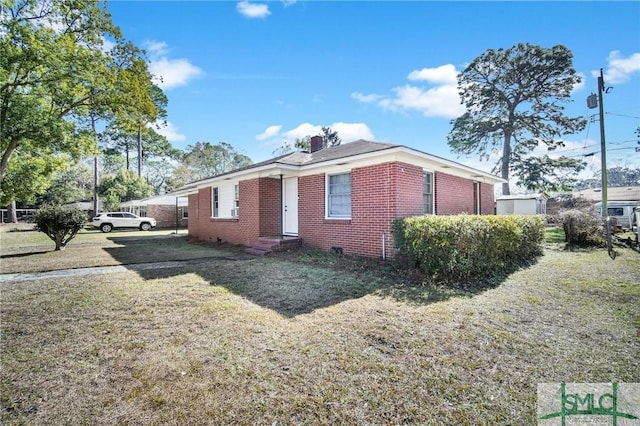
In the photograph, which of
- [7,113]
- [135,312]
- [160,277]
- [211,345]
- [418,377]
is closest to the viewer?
[418,377]

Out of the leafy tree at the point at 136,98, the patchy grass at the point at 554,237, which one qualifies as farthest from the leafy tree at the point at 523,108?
the leafy tree at the point at 136,98

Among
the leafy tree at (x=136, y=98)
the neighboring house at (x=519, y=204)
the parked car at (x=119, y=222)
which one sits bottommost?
the parked car at (x=119, y=222)

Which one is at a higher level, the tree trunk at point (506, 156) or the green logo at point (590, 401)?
the tree trunk at point (506, 156)

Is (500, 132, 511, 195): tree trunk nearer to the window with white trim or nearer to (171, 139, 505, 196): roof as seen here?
(171, 139, 505, 196): roof

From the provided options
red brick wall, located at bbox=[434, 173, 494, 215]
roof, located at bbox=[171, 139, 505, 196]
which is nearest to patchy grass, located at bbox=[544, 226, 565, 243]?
red brick wall, located at bbox=[434, 173, 494, 215]

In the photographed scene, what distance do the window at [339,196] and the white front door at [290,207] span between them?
1634 millimetres

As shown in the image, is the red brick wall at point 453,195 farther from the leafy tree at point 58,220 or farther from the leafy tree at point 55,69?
the leafy tree at point 55,69

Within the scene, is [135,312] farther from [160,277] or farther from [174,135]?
[174,135]

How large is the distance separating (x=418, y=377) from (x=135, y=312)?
416 cm

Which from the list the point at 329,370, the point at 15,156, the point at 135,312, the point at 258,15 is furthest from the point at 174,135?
the point at 329,370

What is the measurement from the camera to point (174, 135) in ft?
147

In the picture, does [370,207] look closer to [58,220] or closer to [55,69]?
Answer: [58,220]

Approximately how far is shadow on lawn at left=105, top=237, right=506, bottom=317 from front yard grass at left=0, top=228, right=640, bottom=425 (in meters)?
0.06

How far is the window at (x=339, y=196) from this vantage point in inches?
371
